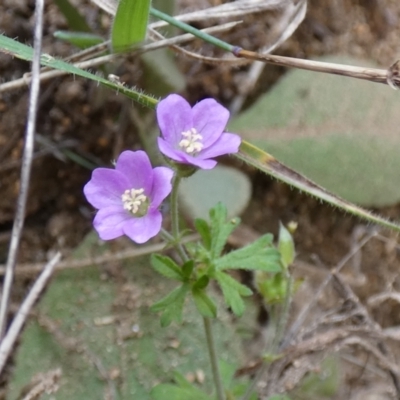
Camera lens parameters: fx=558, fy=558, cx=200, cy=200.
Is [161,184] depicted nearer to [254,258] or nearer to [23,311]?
[254,258]

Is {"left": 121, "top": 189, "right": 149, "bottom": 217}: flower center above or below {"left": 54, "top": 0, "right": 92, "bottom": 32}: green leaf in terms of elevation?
below

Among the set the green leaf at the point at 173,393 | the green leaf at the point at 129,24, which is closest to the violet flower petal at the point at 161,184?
the green leaf at the point at 129,24

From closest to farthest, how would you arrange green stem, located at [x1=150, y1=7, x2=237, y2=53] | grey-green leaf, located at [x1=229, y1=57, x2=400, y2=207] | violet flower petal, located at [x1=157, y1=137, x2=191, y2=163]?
violet flower petal, located at [x1=157, y1=137, x2=191, y2=163], green stem, located at [x1=150, y1=7, x2=237, y2=53], grey-green leaf, located at [x1=229, y1=57, x2=400, y2=207]

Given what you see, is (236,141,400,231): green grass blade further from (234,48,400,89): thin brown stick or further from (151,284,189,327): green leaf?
(151,284,189,327): green leaf

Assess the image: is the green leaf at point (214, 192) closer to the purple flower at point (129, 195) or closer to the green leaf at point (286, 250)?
the green leaf at point (286, 250)

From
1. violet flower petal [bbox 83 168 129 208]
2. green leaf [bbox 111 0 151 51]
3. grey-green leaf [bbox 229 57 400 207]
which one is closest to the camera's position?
violet flower petal [bbox 83 168 129 208]

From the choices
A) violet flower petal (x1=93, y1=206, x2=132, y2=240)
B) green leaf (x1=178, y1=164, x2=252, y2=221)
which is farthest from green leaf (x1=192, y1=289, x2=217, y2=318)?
green leaf (x1=178, y1=164, x2=252, y2=221)
